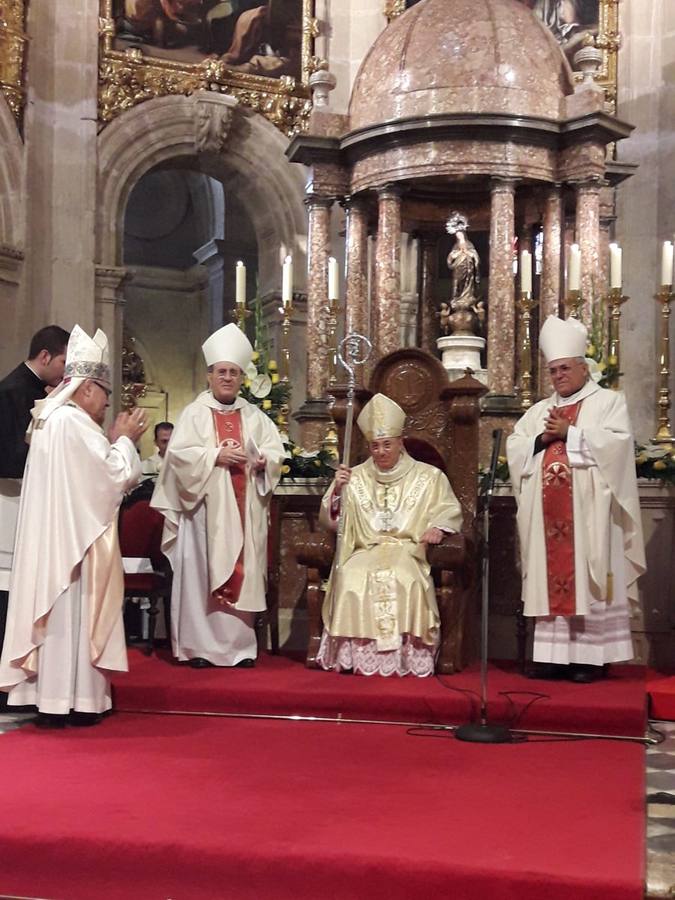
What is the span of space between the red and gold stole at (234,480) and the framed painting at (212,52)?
546cm

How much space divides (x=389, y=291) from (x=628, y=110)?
13.9 feet

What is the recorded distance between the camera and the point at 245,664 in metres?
6.80

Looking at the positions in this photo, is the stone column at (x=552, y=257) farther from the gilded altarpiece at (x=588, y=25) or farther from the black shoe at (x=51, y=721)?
the black shoe at (x=51, y=721)

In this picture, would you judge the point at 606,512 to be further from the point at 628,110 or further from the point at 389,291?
the point at 628,110

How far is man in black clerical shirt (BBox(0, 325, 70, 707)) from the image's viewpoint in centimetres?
611

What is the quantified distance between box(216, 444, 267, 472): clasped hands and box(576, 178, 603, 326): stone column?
3.02 metres

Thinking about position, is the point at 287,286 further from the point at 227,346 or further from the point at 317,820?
the point at 317,820

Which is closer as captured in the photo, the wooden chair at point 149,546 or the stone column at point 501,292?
the wooden chair at point 149,546

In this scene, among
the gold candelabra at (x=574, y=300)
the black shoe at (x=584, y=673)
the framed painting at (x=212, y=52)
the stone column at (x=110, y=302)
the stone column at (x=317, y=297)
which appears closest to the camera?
the black shoe at (x=584, y=673)

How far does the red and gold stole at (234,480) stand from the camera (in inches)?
270

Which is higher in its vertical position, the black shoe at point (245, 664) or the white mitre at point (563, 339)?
the white mitre at point (563, 339)

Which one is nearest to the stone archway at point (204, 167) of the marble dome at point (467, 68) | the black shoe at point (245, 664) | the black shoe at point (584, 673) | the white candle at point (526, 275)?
the marble dome at point (467, 68)

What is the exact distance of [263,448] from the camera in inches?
281

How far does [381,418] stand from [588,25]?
6800mm
